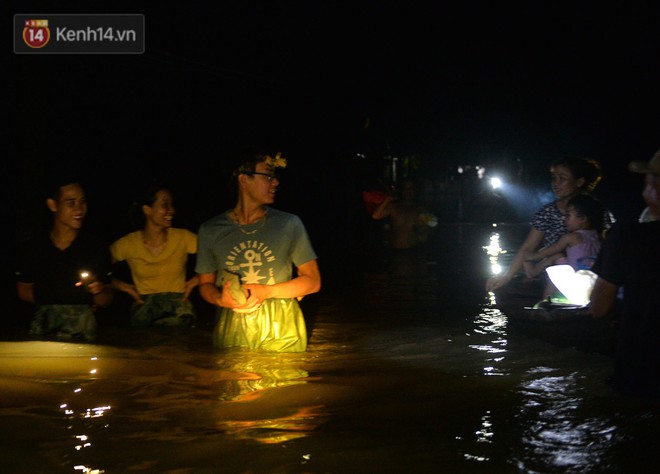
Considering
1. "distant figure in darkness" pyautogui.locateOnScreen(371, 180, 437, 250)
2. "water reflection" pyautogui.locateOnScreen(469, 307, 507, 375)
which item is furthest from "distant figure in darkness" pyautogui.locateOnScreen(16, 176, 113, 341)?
"distant figure in darkness" pyautogui.locateOnScreen(371, 180, 437, 250)

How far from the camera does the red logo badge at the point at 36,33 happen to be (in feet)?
40.7

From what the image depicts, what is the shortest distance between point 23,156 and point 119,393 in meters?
6.62

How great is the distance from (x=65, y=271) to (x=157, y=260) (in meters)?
1.81

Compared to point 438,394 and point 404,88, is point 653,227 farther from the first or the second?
point 404,88

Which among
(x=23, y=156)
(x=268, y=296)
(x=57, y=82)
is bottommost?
(x=268, y=296)

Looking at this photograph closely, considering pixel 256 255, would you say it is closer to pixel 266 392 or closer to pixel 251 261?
pixel 251 261

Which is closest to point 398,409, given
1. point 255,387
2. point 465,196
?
point 255,387

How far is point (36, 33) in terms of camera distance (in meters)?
12.6

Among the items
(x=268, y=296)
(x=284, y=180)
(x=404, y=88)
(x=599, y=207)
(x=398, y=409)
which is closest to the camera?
(x=398, y=409)

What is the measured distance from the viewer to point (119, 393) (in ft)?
22.0

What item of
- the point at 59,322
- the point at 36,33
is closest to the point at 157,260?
the point at 59,322

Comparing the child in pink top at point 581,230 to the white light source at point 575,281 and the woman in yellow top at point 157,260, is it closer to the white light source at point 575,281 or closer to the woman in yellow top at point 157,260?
the white light source at point 575,281

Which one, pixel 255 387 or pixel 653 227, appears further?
pixel 255 387

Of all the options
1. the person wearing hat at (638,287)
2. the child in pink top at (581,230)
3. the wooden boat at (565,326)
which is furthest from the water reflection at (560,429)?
the child in pink top at (581,230)
